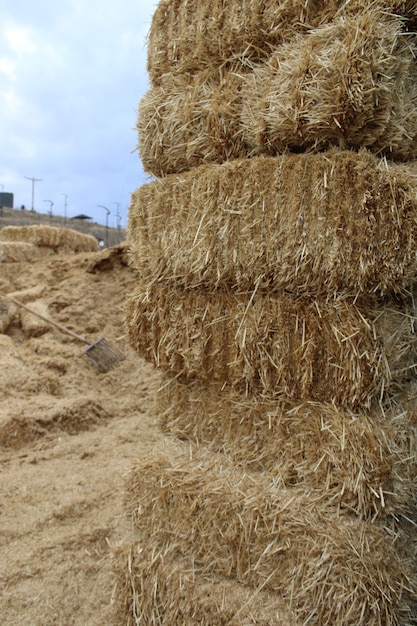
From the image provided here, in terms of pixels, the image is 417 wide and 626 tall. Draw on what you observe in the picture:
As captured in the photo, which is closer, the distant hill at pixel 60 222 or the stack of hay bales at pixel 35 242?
the stack of hay bales at pixel 35 242

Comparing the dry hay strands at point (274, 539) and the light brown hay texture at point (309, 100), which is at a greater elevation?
the light brown hay texture at point (309, 100)

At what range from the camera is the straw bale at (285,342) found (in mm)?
1800

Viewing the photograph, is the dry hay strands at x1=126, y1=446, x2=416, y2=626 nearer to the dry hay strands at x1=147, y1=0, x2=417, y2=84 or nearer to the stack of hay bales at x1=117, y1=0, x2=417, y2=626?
the stack of hay bales at x1=117, y1=0, x2=417, y2=626

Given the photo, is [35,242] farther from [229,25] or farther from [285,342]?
[285,342]

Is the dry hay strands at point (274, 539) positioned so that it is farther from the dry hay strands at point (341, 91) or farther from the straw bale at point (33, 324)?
the straw bale at point (33, 324)

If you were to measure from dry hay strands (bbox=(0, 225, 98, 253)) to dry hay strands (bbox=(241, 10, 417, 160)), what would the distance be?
5946mm

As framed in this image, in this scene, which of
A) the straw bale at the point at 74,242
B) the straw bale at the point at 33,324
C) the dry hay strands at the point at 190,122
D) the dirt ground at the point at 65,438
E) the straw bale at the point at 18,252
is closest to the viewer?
the dry hay strands at the point at 190,122

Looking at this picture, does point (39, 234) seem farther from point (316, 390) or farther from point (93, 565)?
point (316, 390)

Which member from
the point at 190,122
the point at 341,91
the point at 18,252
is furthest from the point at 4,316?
the point at 341,91

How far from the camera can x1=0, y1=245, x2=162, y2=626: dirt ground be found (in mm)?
2443

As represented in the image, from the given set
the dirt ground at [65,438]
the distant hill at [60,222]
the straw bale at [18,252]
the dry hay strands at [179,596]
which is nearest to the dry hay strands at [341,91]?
the dirt ground at [65,438]

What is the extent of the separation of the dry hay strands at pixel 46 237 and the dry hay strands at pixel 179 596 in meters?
5.93

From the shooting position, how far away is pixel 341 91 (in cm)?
172

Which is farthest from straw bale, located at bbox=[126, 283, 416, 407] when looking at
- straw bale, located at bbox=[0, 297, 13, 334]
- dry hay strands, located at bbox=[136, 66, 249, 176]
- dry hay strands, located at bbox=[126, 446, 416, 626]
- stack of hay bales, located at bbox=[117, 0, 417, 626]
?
straw bale, located at bbox=[0, 297, 13, 334]
